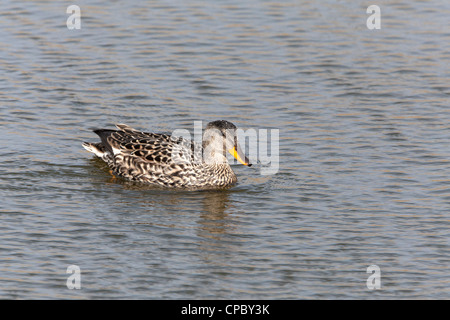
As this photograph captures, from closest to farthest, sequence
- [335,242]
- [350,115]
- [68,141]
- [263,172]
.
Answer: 1. [335,242]
2. [263,172]
3. [68,141]
4. [350,115]

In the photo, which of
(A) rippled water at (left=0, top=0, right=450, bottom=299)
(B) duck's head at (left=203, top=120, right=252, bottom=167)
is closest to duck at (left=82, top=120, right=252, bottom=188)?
(B) duck's head at (left=203, top=120, right=252, bottom=167)

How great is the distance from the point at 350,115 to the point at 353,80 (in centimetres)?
173

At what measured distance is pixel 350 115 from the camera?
612 inches

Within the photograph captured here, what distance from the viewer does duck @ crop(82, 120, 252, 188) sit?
1309cm

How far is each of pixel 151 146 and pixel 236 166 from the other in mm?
1595

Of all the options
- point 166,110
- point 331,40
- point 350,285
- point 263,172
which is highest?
point 331,40

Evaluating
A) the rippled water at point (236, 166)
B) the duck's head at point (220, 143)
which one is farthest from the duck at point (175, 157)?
the rippled water at point (236, 166)

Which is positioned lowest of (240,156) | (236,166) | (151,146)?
(236,166)

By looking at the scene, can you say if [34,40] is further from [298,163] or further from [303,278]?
[303,278]

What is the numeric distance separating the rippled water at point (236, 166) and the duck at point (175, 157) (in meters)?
0.26

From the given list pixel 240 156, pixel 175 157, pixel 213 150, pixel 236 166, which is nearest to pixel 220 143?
pixel 213 150

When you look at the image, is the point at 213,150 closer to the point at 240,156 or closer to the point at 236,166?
the point at 240,156

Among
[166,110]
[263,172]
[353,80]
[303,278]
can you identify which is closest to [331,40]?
[353,80]

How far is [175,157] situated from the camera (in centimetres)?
1321
